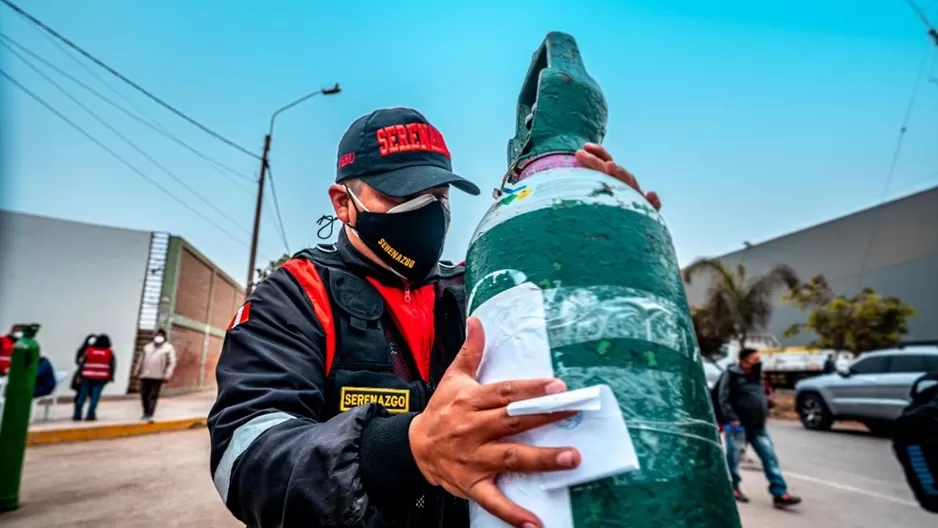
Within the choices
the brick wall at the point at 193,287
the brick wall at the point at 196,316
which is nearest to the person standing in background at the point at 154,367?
the brick wall at the point at 196,316

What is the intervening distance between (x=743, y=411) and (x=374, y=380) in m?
6.01

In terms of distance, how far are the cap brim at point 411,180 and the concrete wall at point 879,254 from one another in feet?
100

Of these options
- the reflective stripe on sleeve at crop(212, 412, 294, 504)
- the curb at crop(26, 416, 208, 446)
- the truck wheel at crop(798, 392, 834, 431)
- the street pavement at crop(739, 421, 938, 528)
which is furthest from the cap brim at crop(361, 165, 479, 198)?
the truck wheel at crop(798, 392, 834, 431)

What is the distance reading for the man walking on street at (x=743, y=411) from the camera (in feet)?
19.1

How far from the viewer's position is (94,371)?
936cm

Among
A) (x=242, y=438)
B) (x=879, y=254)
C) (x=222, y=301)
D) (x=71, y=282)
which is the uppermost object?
(x=879, y=254)

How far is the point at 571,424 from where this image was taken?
79 cm

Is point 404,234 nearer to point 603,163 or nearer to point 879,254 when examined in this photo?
point 603,163

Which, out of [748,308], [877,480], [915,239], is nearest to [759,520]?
[877,480]

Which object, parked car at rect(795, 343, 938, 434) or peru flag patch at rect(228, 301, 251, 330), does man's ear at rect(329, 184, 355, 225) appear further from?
parked car at rect(795, 343, 938, 434)

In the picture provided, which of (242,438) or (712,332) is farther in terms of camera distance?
(712,332)

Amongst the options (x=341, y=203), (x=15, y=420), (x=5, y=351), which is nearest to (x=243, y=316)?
(x=341, y=203)

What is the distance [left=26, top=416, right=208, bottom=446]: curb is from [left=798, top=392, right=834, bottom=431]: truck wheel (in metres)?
13.1

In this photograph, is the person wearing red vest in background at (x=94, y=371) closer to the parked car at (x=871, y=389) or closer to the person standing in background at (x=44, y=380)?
the person standing in background at (x=44, y=380)
